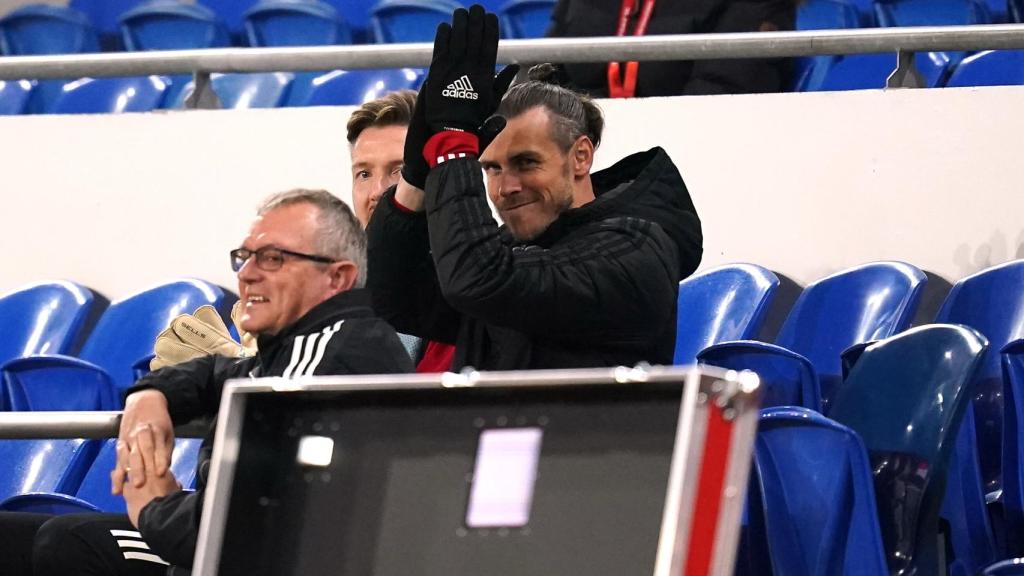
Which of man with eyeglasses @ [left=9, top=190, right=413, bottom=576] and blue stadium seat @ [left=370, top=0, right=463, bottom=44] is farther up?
blue stadium seat @ [left=370, top=0, right=463, bottom=44]

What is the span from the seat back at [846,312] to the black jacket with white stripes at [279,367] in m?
1.27

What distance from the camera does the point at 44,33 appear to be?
239 inches

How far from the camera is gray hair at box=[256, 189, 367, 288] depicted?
2332 mm

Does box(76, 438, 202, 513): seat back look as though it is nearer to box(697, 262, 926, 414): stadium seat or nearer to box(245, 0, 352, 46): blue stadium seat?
box(697, 262, 926, 414): stadium seat

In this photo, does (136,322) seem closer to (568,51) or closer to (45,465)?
(45,465)

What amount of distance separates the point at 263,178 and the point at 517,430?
2.68m

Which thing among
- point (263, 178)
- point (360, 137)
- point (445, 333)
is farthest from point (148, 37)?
point (445, 333)

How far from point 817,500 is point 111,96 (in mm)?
3694

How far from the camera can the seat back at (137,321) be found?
12.9 ft

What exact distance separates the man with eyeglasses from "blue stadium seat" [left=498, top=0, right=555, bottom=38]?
10.3 feet

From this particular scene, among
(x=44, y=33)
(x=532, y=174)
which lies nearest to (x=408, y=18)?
(x=44, y=33)

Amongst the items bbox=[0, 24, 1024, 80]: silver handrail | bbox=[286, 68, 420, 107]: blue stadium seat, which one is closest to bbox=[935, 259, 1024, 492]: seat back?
bbox=[0, 24, 1024, 80]: silver handrail

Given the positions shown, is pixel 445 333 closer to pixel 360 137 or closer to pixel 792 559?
pixel 360 137

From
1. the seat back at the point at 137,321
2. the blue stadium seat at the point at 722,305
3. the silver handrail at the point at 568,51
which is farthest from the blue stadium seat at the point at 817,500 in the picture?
the seat back at the point at 137,321
